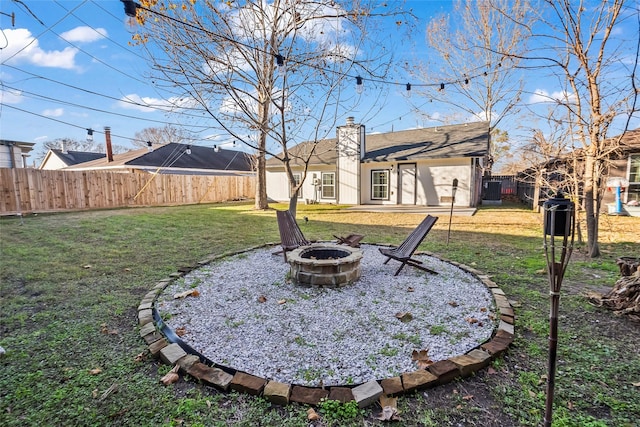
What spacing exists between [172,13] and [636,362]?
298 inches

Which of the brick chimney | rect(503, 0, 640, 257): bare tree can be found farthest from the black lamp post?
the brick chimney

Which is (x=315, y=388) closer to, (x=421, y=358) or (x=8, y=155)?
(x=421, y=358)

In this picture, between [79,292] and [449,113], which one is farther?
[449,113]

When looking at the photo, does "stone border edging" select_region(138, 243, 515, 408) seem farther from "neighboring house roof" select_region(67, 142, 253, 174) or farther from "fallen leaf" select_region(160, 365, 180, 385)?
"neighboring house roof" select_region(67, 142, 253, 174)

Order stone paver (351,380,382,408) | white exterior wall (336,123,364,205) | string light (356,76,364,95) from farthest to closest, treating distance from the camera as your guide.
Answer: white exterior wall (336,123,364,205)
string light (356,76,364,95)
stone paver (351,380,382,408)

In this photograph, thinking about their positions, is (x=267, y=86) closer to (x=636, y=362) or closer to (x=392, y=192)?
(x=636, y=362)

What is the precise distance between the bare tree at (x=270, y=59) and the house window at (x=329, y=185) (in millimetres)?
8263

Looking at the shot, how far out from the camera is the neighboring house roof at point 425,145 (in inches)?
473

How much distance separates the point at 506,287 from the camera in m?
3.60

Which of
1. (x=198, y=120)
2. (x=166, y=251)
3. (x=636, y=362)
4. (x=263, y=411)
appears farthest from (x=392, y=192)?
(x=263, y=411)

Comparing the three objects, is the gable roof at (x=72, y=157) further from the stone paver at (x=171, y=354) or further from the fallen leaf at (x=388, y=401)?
the fallen leaf at (x=388, y=401)

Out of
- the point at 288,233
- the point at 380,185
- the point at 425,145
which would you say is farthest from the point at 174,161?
the point at 288,233

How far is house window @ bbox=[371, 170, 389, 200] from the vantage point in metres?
13.8

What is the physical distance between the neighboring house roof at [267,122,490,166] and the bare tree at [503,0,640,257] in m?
6.96
